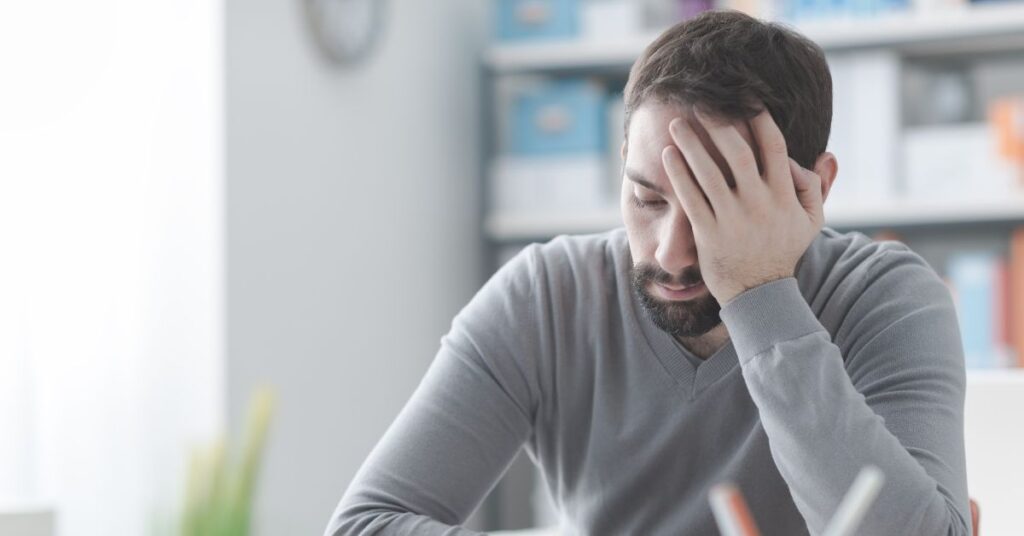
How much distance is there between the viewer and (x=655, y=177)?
45.5 inches

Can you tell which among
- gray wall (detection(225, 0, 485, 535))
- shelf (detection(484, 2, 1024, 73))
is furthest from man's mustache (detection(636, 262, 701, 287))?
shelf (detection(484, 2, 1024, 73))

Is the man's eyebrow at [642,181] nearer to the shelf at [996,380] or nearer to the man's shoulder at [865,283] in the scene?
the man's shoulder at [865,283]

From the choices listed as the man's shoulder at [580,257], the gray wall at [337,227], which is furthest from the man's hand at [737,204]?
the gray wall at [337,227]

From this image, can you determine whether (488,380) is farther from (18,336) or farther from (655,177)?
(18,336)

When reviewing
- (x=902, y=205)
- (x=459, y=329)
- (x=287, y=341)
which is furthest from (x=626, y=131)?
(x=902, y=205)

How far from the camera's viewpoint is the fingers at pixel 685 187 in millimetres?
1119

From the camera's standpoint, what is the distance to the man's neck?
4.25ft

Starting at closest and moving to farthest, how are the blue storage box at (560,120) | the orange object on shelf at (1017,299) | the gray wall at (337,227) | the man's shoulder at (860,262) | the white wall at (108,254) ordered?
the man's shoulder at (860,262)
the white wall at (108,254)
the gray wall at (337,227)
the orange object on shelf at (1017,299)
the blue storage box at (560,120)

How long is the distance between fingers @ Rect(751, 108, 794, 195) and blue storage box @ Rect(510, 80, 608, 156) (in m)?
2.08

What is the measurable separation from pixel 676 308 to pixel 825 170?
20 centimetres

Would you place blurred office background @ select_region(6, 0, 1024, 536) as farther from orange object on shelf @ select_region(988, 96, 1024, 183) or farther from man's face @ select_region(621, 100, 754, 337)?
man's face @ select_region(621, 100, 754, 337)

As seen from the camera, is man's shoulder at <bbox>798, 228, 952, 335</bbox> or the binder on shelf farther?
the binder on shelf

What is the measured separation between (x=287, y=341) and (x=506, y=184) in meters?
1.01

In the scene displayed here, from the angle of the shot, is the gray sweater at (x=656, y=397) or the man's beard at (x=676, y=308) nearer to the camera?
the gray sweater at (x=656, y=397)
